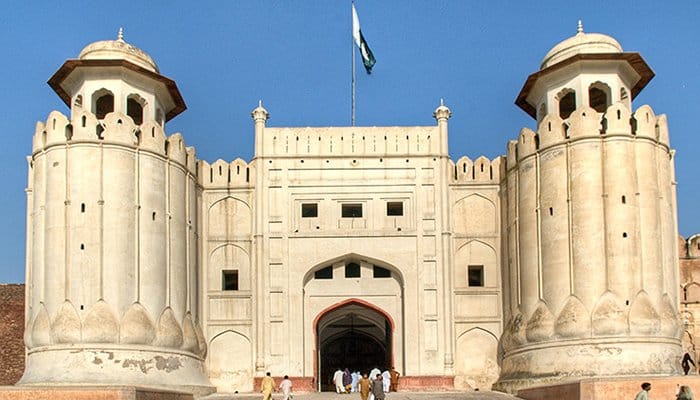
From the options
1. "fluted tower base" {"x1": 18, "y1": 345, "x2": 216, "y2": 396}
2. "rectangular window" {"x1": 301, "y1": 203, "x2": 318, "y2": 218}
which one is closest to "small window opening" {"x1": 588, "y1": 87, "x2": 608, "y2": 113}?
"rectangular window" {"x1": 301, "y1": 203, "x2": 318, "y2": 218}

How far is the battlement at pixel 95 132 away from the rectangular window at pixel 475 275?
9870mm

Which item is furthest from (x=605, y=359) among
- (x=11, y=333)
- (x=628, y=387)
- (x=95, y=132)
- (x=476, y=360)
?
(x=11, y=333)

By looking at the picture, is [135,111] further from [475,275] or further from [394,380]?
[475,275]

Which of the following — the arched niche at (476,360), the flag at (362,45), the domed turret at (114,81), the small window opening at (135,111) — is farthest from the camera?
the flag at (362,45)

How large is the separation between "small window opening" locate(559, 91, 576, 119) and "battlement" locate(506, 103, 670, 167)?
7.24ft

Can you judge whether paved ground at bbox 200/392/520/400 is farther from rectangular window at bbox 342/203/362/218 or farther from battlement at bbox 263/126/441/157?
battlement at bbox 263/126/441/157

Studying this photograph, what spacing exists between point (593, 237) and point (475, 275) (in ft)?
16.7

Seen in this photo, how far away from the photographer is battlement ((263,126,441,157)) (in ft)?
111

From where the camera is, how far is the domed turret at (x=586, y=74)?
31672 millimetres

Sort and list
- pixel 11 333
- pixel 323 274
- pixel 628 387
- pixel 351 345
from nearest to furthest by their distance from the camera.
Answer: pixel 628 387 < pixel 323 274 < pixel 11 333 < pixel 351 345

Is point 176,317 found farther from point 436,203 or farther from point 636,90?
point 636,90

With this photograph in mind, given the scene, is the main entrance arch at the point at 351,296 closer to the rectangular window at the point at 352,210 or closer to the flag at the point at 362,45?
the rectangular window at the point at 352,210

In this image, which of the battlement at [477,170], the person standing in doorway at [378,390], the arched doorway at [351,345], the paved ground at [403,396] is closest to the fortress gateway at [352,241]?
the battlement at [477,170]

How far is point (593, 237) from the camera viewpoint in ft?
97.8
